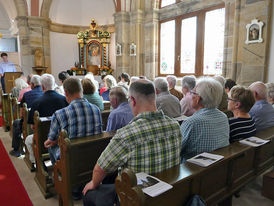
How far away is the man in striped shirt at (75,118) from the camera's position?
251cm

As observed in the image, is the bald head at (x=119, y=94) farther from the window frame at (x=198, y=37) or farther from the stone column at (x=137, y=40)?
the stone column at (x=137, y=40)

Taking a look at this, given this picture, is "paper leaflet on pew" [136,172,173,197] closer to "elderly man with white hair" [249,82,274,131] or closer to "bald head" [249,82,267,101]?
"elderly man with white hair" [249,82,274,131]

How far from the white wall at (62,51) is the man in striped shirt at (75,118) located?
32.4ft

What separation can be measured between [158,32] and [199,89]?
7.94 metres

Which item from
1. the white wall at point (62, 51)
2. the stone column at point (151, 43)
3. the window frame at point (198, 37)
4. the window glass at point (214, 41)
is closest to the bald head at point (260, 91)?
the window glass at point (214, 41)

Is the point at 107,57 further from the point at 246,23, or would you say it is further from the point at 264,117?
the point at 264,117

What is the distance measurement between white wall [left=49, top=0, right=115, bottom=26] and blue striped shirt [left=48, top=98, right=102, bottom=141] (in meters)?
10.5

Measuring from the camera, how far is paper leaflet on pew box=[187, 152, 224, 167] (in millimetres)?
1663

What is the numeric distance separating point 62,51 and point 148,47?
501 centimetres

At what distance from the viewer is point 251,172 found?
2.44m

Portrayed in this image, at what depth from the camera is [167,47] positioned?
928cm

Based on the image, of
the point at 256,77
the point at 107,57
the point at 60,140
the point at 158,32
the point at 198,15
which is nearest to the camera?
the point at 60,140

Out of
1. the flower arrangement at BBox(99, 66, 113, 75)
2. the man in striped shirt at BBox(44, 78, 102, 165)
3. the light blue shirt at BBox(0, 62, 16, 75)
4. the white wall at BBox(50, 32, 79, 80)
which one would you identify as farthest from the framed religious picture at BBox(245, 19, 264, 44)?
the light blue shirt at BBox(0, 62, 16, 75)

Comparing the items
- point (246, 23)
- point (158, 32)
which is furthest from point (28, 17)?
point (246, 23)
